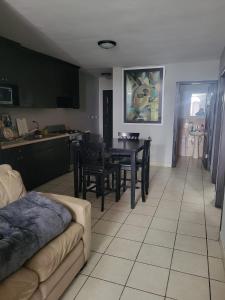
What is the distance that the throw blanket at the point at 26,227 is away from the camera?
1205 mm

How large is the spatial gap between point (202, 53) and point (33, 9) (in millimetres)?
3059

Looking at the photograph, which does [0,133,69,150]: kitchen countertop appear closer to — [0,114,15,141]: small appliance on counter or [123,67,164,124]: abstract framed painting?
[0,114,15,141]: small appliance on counter

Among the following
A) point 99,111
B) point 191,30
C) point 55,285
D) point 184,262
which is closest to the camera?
point 55,285

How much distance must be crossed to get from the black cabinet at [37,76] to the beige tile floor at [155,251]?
1.89 metres

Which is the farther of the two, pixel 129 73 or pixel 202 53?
pixel 129 73

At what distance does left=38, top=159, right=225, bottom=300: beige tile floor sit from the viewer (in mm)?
1692

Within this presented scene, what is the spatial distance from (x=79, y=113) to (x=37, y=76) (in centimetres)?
220

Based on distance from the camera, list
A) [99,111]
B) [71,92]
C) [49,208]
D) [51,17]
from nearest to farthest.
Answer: [49,208], [51,17], [71,92], [99,111]

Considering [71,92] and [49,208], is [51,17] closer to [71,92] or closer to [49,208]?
→ [49,208]

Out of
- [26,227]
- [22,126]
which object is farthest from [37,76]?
[26,227]

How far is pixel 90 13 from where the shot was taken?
2451mm

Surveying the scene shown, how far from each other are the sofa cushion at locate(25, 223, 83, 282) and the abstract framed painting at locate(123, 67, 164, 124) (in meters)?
4.04

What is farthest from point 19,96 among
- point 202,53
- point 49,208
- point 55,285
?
point 202,53

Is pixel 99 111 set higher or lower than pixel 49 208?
higher
